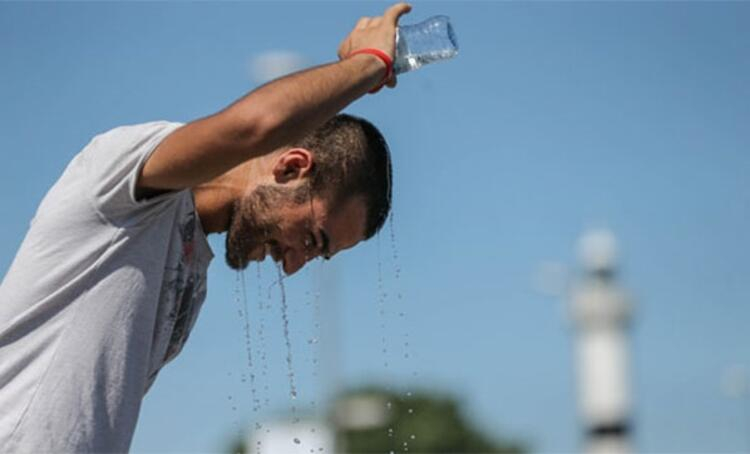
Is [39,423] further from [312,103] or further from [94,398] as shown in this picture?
[312,103]

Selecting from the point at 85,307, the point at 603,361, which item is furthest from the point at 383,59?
the point at 603,361

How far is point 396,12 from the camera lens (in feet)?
16.5

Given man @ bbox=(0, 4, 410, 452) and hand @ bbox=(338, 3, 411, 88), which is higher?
hand @ bbox=(338, 3, 411, 88)

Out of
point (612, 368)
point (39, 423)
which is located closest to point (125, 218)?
point (39, 423)

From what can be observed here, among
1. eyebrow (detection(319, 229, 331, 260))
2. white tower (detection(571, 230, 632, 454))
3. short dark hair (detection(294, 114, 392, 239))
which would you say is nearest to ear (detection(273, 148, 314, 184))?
short dark hair (detection(294, 114, 392, 239))

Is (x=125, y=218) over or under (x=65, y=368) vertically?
over

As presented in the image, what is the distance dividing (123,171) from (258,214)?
1.92 ft

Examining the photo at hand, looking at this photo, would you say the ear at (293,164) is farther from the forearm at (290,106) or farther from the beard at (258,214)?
the forearm at (290,106)

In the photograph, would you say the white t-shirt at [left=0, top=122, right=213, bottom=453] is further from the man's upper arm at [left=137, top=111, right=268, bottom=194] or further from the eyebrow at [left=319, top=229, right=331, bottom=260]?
the eyebrow at [left=319, top=229, right=331, bottom=260]

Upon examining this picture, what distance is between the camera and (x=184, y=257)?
486cm

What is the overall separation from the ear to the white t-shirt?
1.47 ft

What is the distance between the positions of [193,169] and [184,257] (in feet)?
1.58

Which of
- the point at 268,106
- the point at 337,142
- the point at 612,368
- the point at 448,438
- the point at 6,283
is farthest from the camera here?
the point at 448,438

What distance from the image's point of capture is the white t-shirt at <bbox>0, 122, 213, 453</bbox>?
4570mm
